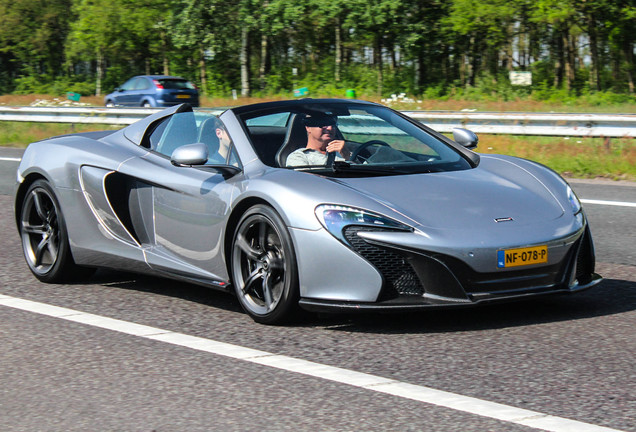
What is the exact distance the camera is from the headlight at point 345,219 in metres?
4.55

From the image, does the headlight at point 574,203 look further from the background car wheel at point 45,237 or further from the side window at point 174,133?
the background car wheel at point 45,237

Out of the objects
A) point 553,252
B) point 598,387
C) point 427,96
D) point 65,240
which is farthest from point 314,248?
point 427,96

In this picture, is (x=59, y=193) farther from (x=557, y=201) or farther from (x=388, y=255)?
(x=557, y=201)

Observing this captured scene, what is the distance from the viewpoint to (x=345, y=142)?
5641 mm

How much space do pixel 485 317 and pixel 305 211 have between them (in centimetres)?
111

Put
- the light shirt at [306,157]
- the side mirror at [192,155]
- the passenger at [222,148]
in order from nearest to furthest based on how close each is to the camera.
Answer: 1. the side mirror at [192,155]
2. the light shirt at [306,157]
3. the passenger at [222,148]

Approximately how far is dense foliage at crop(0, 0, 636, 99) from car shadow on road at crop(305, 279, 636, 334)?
29759mm

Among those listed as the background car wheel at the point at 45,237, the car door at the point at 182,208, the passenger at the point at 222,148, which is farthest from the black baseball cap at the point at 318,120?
the background car wheel at the point at 45,237

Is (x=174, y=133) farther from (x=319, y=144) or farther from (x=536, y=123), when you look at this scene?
(x=536, y=123)

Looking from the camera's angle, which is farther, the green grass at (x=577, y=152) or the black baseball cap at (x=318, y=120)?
the green grass at (x=577, y=152)

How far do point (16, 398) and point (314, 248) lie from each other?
1.56 metres

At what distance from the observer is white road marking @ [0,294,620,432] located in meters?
3.26

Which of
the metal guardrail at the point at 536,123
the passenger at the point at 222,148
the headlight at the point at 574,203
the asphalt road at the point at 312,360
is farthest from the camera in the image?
the metal guardrail at the point at 536,123

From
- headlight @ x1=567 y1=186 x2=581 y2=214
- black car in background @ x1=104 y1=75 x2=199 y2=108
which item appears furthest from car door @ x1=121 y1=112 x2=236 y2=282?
black car in background @ x1=104 y1=75 x2=199 y2=108
